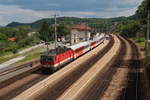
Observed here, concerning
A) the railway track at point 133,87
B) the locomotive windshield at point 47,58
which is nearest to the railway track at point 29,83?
the locomotive windshield at point 47,58

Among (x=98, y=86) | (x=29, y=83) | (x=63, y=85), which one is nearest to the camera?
(x=98, y=86)

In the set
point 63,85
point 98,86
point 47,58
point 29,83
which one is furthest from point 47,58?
point 98,86

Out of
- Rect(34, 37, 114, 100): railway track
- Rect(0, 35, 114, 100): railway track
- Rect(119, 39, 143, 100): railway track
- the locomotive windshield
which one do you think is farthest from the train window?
Rect(119, 39, 143, 100): railway track

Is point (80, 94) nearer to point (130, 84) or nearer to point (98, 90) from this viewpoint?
point (98, 90)

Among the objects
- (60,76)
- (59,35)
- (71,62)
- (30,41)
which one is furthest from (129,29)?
(60,76)

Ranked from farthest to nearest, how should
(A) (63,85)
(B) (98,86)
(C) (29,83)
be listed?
1. (C) (29,83)
2. (A) (63,85)
3. (B) (98,86)

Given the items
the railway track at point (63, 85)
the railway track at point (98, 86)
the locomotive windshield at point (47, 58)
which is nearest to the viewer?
the railway track at point (98, 86)

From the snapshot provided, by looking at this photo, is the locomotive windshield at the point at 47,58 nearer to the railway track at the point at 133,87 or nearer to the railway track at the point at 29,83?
the railway track at the point at 29,83

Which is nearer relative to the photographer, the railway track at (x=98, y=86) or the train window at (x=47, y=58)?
the railway track at (x=98, y=86)

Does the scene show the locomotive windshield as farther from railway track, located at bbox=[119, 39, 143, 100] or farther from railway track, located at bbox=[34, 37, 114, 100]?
railway track, located at bbox=[119, 39, 143, 100]

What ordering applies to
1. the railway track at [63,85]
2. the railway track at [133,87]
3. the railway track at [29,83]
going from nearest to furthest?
the railway track at [133,87] < the railway track at [63,85] < the railway track at [29,83]

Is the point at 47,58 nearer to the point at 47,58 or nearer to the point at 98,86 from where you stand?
the point at 47,58

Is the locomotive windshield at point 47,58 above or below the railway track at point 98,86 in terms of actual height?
above

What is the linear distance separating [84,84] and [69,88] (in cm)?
222
